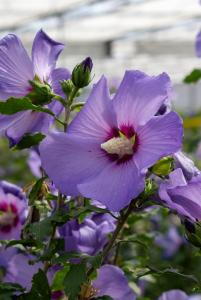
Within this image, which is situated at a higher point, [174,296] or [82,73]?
[82,73]

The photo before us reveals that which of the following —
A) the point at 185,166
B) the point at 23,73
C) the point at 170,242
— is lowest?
the point at 170,242

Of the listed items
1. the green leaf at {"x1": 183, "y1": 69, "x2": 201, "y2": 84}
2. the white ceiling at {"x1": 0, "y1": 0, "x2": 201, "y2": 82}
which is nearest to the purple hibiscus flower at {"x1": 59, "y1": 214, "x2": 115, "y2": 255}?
the green leaf at {"x1": 183, "y1": 69, "x2": 201, "y2": 84}

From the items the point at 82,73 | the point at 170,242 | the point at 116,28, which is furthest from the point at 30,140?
the point at 116,28

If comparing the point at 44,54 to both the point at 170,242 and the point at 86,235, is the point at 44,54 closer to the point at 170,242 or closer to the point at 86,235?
the point at 86,235

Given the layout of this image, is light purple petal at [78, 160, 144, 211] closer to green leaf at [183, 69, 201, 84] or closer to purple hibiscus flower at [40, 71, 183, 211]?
purple hibiscus flower at [40, 71, 183, 211]

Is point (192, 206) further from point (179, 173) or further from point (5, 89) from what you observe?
point (5, 89)
